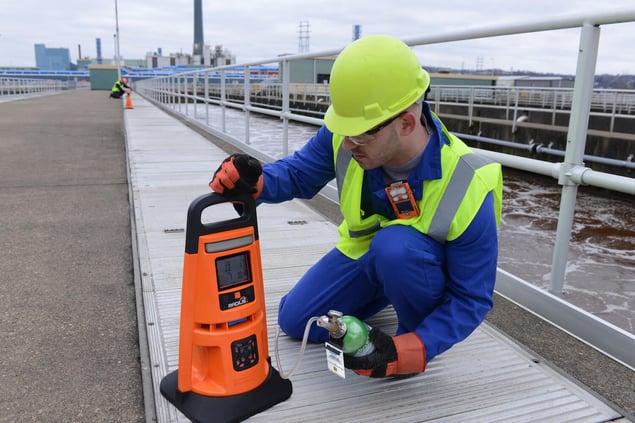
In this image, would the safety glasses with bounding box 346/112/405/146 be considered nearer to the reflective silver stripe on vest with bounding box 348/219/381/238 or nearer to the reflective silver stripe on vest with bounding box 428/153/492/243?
the reflective silver stripe on vest with bounding box 428/153/492/243

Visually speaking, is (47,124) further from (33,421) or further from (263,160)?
(33,421)

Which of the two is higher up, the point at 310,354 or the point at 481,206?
the point at 481,206

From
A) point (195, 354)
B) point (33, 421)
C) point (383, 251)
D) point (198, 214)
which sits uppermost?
point (198, 214)

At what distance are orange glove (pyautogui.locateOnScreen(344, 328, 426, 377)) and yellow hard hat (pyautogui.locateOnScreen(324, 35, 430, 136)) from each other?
558 millimetres

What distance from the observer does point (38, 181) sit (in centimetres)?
492

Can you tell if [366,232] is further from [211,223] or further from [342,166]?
[211,223]

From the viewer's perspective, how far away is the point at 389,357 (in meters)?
1.44

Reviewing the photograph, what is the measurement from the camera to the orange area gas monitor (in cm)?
143

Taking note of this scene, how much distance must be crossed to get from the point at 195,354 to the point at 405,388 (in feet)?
2.12

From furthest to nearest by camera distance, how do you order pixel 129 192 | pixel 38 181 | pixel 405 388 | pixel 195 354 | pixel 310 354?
pixel 38 181
pixel 129 192
pixel 310 354
pixel 405 388
pixel 195 354

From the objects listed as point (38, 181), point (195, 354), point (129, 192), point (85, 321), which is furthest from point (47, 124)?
point (195, 354)

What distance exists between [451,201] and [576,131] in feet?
2.70

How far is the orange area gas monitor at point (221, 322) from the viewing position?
143 cm

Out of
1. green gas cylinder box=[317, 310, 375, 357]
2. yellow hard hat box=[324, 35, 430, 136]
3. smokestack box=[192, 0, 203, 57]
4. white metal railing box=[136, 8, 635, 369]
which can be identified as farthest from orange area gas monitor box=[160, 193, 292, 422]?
smokestack box=[192, 0, 203, 57]
